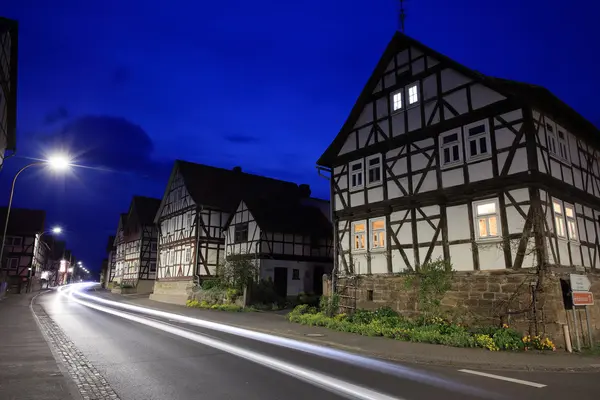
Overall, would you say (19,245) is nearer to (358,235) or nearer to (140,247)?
(140,247)

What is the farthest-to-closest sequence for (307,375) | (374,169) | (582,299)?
(374,169) → (582,299) → (307,375)

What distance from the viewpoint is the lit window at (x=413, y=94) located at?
735 inches

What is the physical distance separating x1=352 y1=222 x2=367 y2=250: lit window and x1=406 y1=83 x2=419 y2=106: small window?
20.9 feet

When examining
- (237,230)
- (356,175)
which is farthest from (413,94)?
(237,230)

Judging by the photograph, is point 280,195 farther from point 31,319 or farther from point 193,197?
point 31,319

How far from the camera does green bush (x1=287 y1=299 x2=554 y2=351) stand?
1262cm

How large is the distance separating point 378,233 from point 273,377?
12083 millimetres

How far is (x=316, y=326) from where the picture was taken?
17.9m

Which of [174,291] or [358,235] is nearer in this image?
[358,235]

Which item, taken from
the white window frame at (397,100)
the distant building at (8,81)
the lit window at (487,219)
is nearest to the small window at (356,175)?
the white window frame at (397,100)

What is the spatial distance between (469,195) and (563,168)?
13.9 feet

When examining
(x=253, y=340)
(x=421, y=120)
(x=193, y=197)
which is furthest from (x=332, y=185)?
(x=193, y=197)

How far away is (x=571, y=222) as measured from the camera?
1631 centimetres

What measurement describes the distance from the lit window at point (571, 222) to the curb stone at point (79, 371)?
16.9 meters
